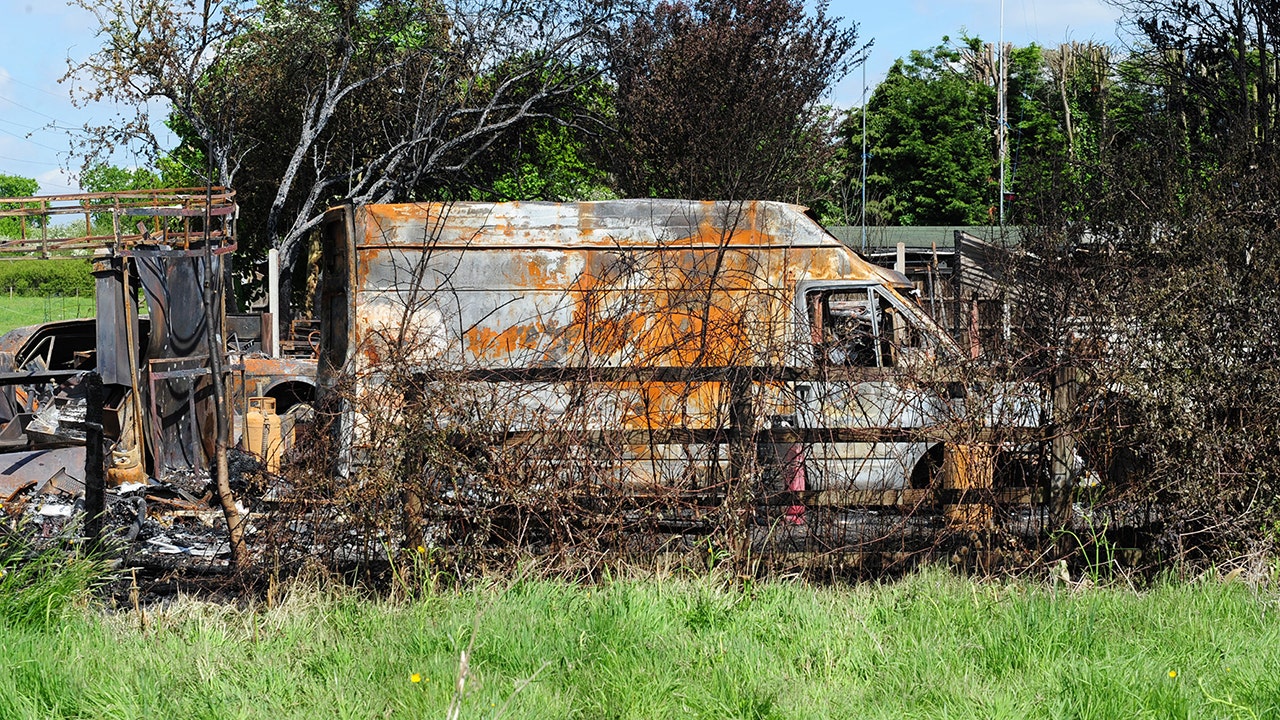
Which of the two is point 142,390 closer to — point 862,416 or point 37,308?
point 862,416

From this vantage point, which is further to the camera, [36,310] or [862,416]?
[36,310]

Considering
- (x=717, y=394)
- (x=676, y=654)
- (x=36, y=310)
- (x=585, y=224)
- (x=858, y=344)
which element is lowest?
(x=676, y=654)

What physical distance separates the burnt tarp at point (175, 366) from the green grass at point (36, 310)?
2431cm

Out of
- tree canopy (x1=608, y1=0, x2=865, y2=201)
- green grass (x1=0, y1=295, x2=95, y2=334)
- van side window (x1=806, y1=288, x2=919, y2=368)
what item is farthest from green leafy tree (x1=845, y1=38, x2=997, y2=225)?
van side window (x1=806, y1=288, x2=919, y2=368)

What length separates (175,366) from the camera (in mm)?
10836

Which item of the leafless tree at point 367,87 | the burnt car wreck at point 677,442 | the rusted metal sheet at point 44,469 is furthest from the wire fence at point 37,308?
the burnt car wreck at point 677,442

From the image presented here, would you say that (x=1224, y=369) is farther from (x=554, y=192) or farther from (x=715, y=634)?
(x=554, y=192)

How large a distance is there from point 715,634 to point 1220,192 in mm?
3884

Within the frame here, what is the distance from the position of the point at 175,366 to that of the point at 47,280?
173 feet

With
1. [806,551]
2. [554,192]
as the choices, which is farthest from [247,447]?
[554,192]

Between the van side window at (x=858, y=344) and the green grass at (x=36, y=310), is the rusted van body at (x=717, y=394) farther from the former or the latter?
the green grass at (x=36, y=310)

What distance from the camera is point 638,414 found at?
537cm

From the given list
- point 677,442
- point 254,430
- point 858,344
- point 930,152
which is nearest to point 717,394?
point 677,442

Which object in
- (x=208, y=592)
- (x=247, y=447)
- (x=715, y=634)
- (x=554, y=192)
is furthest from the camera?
(x=554, y=192)
